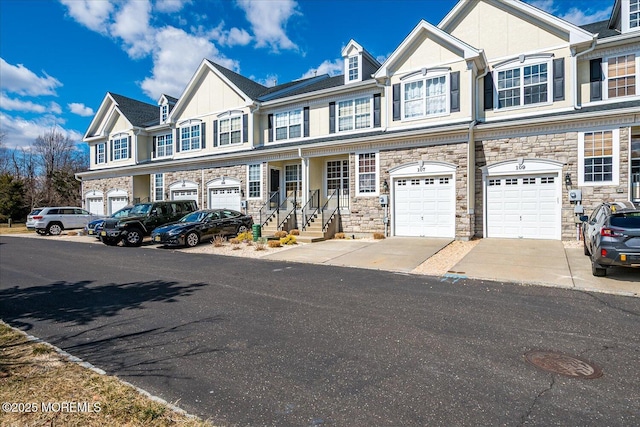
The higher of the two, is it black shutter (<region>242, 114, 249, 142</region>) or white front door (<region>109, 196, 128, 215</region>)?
black shutter (<region>242, 114, 249, 142</region>)

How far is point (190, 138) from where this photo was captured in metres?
23.5

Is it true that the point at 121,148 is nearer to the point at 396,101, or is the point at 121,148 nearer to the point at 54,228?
the point at 54,228

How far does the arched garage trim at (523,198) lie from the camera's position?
13.1 meters

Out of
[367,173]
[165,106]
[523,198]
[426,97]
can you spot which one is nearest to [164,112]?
[165,106]

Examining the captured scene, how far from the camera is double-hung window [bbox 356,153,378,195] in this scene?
15922 mm

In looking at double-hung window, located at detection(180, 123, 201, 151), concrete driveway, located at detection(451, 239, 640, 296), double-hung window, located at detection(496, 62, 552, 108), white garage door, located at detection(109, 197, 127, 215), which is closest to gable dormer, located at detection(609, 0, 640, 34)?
double-hung window, located at detection(496, 62, 552, 108)

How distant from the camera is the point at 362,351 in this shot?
430cm

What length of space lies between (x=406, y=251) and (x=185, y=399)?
9.50m

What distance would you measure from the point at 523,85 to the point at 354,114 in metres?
7.42

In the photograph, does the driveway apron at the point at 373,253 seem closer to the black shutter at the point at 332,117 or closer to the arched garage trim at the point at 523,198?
the arched garage trim at the point at 523,198

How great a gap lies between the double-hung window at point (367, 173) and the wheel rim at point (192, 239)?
753cm

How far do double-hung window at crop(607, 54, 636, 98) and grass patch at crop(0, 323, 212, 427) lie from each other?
17110 mm

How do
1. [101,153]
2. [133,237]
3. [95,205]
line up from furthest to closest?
[101,153], [95,205], [133,237]

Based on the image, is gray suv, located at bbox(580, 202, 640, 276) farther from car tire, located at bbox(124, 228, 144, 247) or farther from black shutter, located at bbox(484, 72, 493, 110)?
car tire, located at bbox(124, 228, 144, 247)
